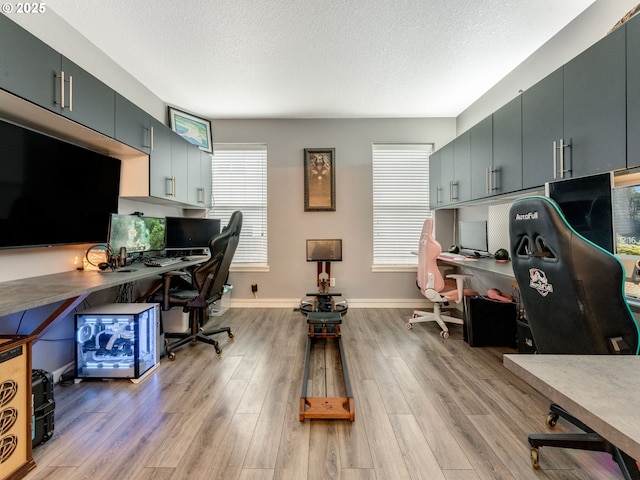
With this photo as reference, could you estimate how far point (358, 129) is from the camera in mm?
4102

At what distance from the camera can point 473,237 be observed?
350cm

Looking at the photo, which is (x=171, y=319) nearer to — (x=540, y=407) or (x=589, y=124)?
(x=540, y=407)

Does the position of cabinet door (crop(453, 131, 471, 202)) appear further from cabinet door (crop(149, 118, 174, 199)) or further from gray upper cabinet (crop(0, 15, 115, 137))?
gray upper cabinet (crop(0, 15, 115, 137))

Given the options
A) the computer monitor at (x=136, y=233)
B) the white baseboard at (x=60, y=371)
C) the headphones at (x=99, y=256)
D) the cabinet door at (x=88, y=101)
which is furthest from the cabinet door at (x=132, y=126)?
the white baseboard at (x=60, y=371)

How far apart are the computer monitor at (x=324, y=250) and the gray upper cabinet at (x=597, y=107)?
96.3 inches

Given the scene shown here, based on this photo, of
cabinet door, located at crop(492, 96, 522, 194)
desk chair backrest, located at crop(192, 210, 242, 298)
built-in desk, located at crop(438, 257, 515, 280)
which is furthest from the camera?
desk chair backrest, located at crop(192, 210, 242, 298)

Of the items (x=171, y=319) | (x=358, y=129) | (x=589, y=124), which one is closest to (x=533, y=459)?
(x=589, y=124)

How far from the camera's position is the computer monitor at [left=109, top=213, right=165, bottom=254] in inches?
99.7

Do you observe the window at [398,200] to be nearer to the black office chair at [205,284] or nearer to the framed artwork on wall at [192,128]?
the black office chair at [205,284]

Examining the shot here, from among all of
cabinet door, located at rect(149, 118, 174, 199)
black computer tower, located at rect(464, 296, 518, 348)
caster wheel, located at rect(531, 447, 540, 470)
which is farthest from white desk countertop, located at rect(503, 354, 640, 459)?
cabinet door, located at rect(149, 118, 174, 199)

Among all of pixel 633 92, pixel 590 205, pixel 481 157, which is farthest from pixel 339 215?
pixel 633 92

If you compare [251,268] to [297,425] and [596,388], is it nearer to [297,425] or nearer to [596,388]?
[297,425]

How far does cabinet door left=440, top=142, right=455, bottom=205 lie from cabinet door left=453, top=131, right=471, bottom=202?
0.23ft

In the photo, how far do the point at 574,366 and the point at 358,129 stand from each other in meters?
3.91
